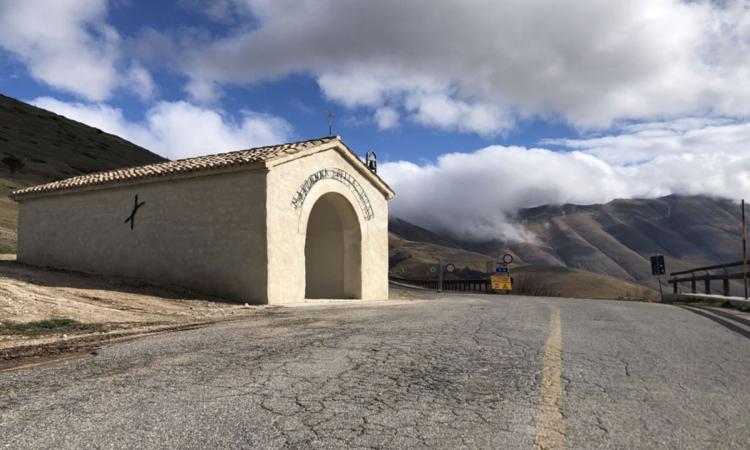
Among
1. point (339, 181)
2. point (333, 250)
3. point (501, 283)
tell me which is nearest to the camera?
point (339, 181)

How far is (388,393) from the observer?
155 inches

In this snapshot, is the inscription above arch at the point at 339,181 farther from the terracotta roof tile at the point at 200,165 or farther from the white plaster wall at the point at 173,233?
the white plaster wall at the point at 173,233

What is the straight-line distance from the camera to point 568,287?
79.9 m

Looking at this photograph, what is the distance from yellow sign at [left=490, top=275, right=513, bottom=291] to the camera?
98.9 ft

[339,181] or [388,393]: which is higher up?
[339,181]

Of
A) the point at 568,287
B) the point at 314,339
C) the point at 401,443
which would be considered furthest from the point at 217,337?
the point at 568,287

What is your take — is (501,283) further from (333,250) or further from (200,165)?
(200,165)

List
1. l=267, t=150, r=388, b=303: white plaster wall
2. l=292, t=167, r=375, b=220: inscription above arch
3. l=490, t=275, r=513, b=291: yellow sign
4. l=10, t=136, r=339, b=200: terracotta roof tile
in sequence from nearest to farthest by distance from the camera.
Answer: l=267, t=150, r=388, b=303: white plaster wall → l=10, t=136, r=339, b=200: terracotta roof tile → l=292, t=167, r=375, b=220: inscription above arch → l=490, t=275, r=513, b=291: yellow sign

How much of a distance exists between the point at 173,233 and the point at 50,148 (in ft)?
178

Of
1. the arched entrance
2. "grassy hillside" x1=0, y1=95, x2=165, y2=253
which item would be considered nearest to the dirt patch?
the arched entrance

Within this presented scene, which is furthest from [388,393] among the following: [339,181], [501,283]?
[501,283]

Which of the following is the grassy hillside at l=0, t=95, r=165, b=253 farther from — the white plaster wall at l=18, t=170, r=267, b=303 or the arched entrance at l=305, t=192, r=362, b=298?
the arched entrance at l=305, t=192, r=362, b=298

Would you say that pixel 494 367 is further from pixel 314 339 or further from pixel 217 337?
pixel 217 337

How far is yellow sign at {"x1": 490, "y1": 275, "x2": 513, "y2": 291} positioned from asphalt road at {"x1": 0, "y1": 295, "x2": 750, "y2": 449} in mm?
23682
